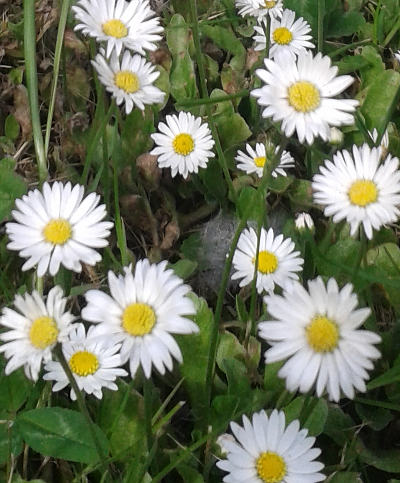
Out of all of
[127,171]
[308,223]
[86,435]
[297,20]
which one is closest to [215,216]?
[127,171]

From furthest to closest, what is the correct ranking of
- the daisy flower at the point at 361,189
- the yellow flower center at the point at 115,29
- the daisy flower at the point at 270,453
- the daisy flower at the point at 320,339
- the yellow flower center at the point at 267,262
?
the yellow flower center at the point at 267,262 < the yellow flower center at the point at 115,29 < the daisy flower at the point at 361,189 < the daisy flower at the point at 270,453 < the daisy flower at the point at 320,339

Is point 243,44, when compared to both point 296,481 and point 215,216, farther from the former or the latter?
point 296,481

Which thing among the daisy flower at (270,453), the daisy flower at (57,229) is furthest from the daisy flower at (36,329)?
the daisy flower at (270,453)

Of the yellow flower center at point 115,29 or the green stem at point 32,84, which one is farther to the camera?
the green stem at point 32,84

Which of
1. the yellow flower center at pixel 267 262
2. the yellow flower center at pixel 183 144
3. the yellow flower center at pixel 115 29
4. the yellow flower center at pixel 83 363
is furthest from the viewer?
the yellow flower center at pixel 183 144

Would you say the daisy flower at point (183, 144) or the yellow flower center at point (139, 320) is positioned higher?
the daisy flower at point (183, 144)

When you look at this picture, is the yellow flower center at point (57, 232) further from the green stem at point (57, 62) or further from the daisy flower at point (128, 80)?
the green stem at point (57, 62)

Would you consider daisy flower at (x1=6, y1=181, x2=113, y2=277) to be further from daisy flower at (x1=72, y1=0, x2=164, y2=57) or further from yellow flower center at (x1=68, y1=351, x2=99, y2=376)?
daisy flower at (x1=72, y1=0, x2=164, y2=57)
